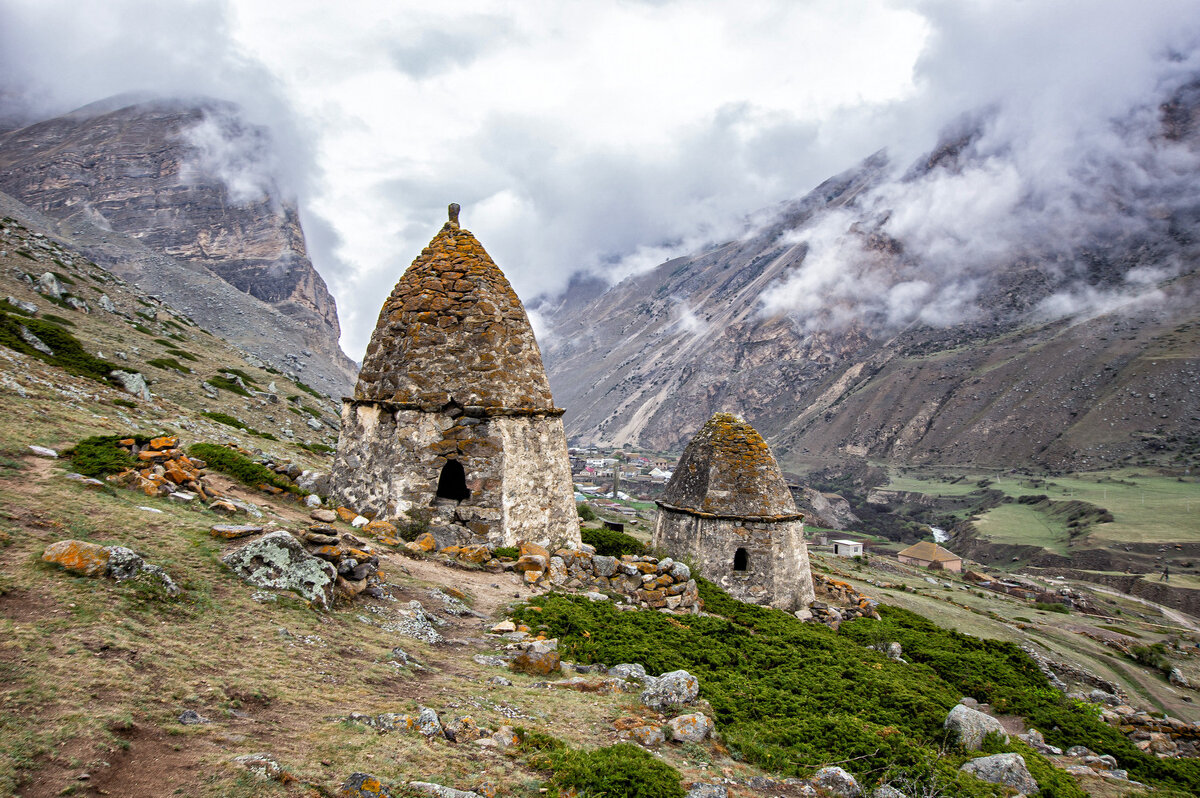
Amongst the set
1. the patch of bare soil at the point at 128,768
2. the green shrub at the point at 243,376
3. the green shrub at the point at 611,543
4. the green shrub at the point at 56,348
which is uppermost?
the green shrub at the point at 243,376

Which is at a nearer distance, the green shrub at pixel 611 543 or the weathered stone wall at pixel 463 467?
the weathered stone wall at pixel 463 467

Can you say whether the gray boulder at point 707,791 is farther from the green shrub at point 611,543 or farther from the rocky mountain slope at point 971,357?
the rocky mountain slope at point 971,357

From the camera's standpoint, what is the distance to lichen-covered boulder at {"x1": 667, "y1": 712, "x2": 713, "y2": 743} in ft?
16.6

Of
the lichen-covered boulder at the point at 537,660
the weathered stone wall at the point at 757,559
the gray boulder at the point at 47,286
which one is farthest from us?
the gray boulder at the point at 47,286

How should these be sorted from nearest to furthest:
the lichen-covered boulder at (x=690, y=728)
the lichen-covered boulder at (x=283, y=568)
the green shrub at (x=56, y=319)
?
1. the lichen-covered boulder at (x=690, y=728)
2. the lichen-covered boulder at (x=283, y=568)
3. the green shrub at (x=56, y=319)

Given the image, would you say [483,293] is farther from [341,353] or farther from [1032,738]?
[341,353]

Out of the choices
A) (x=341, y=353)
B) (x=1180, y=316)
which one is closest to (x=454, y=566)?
(x=341, y=353)

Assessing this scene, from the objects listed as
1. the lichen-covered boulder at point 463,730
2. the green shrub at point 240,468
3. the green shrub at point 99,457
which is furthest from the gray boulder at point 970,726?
the green shrub at point 99,457

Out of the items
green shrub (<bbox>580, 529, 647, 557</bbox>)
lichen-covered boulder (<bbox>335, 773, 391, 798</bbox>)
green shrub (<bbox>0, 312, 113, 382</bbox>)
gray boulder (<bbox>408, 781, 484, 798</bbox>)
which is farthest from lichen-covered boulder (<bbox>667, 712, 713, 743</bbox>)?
green shrub (<bbox>0, 312, 113, 382</bbox>)

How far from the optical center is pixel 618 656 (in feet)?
22.4

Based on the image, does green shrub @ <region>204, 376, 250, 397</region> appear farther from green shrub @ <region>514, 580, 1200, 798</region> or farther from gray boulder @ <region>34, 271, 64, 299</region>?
green shrub @ <region>514, 580, 1200, 798</region>

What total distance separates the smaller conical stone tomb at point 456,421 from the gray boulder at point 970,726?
20.9 ft

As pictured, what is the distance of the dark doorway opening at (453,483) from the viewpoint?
10141 mm

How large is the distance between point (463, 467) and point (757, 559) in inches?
335
